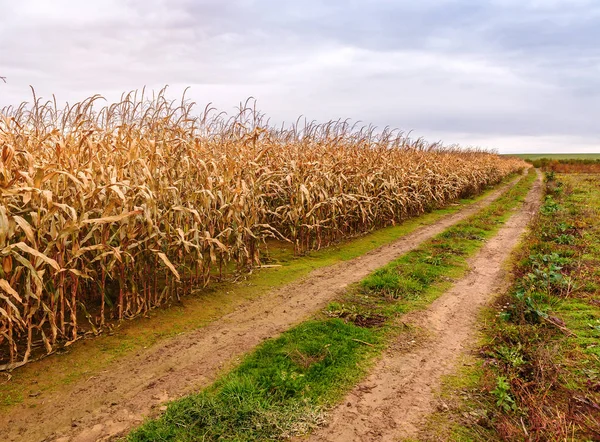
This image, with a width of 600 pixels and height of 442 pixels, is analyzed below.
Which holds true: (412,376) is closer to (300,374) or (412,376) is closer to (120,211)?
(300,374)

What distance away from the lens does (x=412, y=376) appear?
396 cm

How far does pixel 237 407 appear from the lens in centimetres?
332

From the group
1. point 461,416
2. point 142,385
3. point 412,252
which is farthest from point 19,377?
point 412,252

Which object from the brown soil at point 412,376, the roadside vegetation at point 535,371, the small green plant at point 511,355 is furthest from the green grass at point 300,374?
the small green plant at point 511,355

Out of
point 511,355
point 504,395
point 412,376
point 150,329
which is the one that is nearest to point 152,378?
point 150,329

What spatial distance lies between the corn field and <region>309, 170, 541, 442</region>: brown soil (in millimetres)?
2485

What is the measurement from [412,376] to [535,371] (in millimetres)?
1058

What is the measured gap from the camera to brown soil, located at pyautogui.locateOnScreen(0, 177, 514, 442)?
3244mm

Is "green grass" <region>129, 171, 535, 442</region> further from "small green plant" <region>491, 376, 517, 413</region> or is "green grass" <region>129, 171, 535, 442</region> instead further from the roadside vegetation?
"small green plant" <region>491, 376, 517, 413</region>

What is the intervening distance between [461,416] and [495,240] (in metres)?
7.85

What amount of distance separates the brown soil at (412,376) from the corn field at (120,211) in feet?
8.15

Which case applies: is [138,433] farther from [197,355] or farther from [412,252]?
[412,252]

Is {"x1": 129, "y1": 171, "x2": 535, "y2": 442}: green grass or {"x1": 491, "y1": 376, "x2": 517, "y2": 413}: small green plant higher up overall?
{"x1": 491, "y1": 376, "x2": 517, "y2": 413}: small green plant

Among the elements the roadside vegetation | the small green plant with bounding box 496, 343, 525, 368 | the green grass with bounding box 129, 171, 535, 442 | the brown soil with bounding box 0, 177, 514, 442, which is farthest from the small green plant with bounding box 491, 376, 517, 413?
the brown soil with bounding box 0, 177, 514, 442
